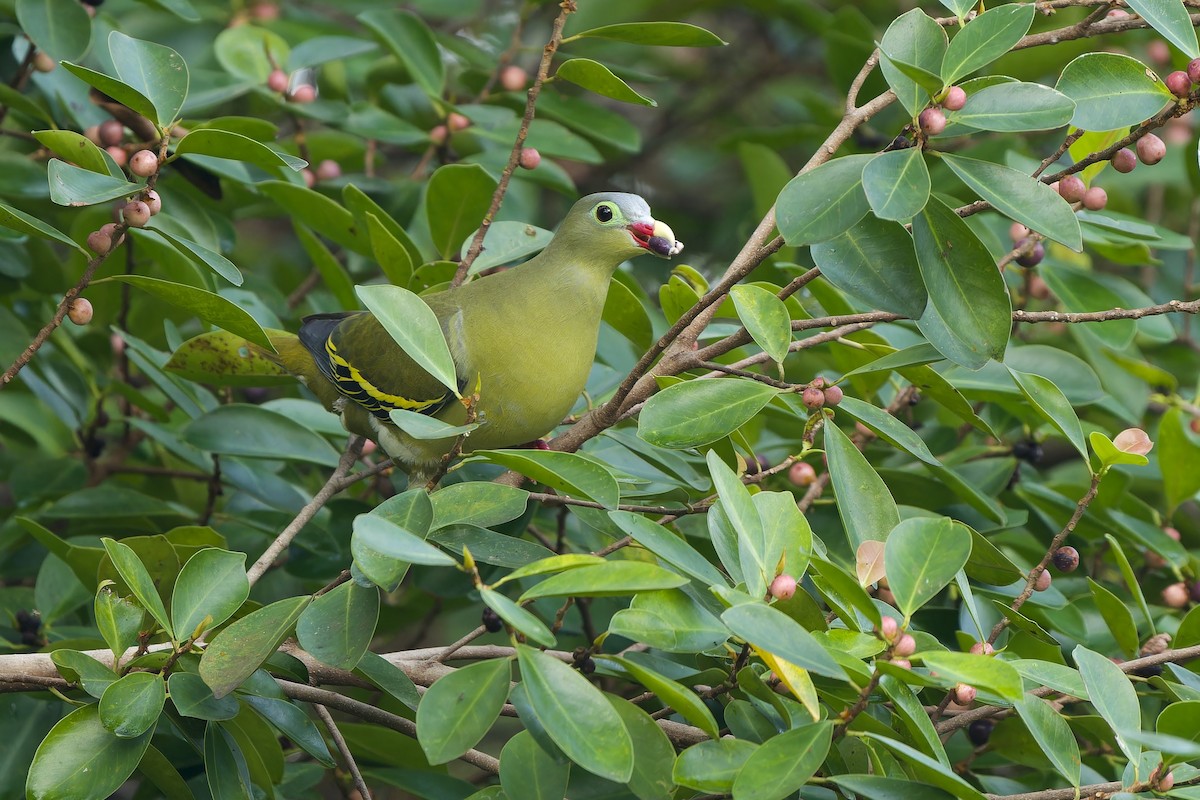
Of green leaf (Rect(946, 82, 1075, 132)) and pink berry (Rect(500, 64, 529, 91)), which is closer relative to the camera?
green leaf (Rect(946, 82, 1075, 132))

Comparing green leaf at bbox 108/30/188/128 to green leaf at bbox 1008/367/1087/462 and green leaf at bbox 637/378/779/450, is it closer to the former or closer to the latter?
green leaf at bbox 637/378/779/450

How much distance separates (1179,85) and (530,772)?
4.24 feet

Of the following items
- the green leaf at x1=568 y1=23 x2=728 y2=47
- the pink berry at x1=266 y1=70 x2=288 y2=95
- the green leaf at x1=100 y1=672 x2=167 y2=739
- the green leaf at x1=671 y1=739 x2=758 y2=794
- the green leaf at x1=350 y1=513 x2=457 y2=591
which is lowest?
the green leaf at x1=100 y1=672 x2=167 y2=739

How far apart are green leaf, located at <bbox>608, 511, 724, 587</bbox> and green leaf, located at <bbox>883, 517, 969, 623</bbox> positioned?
0.21 metres

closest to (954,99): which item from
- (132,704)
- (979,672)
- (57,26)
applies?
(979,672)

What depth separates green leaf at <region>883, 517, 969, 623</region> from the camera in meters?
1.36

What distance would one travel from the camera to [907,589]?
137cm

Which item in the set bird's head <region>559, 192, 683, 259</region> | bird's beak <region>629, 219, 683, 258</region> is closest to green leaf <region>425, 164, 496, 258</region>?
bird's head <region>559, 192, 683, 259</region>

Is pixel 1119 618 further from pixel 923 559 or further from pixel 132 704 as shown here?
pixel 132 704

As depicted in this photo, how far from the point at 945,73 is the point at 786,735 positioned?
2.94 feet

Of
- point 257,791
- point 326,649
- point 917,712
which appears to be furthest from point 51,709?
point 917,712

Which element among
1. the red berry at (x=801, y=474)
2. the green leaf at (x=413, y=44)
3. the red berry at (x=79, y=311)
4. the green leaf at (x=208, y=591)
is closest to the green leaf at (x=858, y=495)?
the red berry at (x=801, y=474)

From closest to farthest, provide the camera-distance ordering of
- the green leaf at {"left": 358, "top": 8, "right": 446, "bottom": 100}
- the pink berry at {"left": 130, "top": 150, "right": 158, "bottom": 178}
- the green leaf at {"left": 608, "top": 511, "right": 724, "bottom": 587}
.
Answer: the green leaf at {"left": 608, "top": 511, "right": 724, "bottom": 587}, the pink berry at {"left": 130, "top": 150, "right": 158, "bottom": 178}, the green leaf at {"left": 358, "top": 8, "right": 446, "bottom": 100}

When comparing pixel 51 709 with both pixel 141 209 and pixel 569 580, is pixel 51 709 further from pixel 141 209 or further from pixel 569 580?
pixel 569 580
